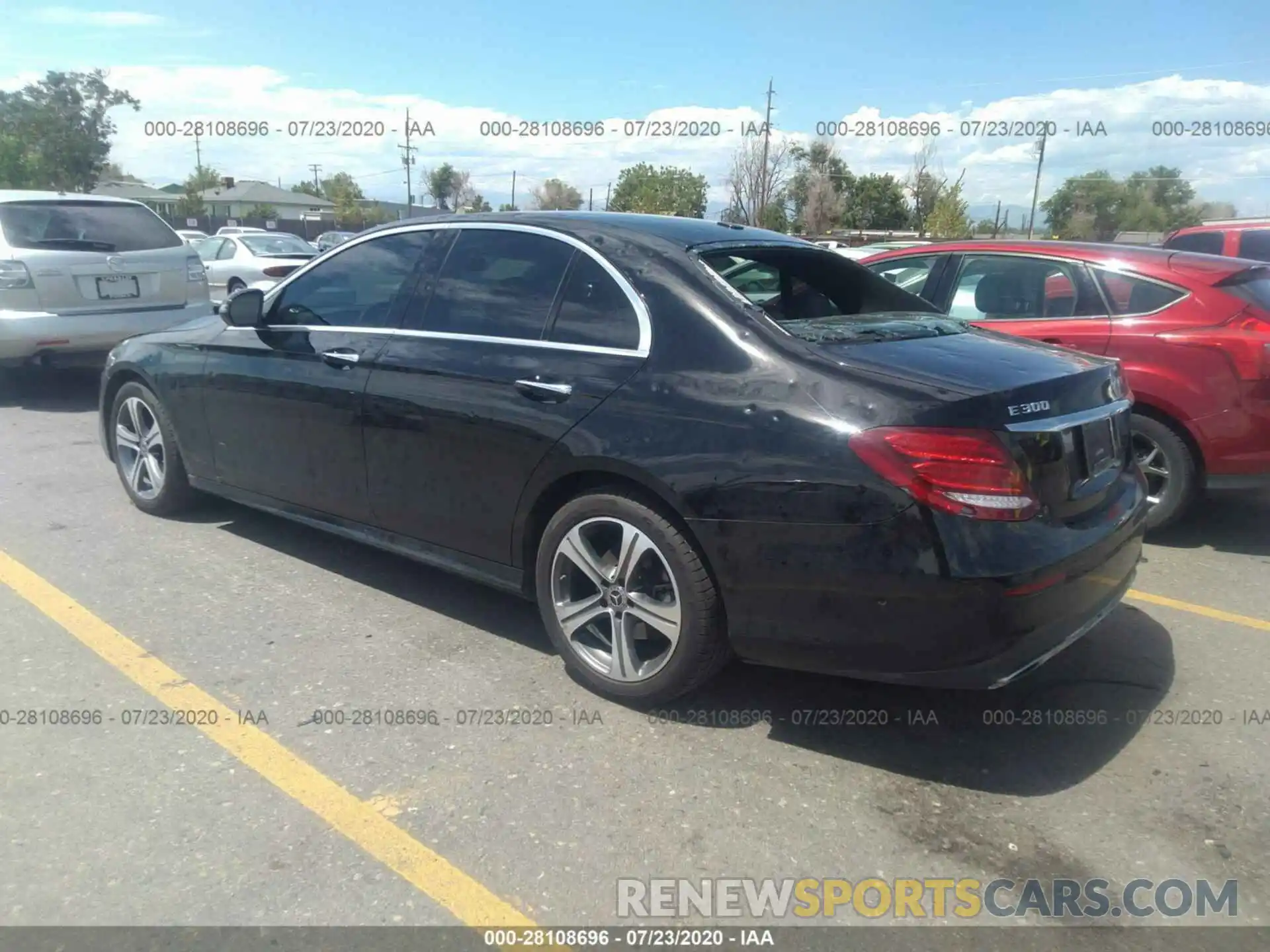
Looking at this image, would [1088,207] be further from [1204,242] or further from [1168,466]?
[1168,466]

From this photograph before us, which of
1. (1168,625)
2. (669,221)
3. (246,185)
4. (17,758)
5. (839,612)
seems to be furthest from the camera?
(246,185)

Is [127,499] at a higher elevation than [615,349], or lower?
lower

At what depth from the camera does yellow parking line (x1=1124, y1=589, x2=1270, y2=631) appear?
441 centimetres

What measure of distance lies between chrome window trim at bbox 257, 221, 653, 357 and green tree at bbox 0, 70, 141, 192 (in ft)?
164

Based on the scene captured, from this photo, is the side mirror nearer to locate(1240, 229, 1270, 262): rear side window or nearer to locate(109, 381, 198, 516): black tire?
locate(109, 381, 198, 516): black tire

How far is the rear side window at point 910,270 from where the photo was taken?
6484 millimetres

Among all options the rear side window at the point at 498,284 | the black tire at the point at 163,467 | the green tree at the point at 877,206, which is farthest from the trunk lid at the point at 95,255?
the green tree at the point at 877,206

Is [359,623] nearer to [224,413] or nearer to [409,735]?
[409,735]

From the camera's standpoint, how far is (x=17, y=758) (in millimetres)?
3244

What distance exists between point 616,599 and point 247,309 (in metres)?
2.51

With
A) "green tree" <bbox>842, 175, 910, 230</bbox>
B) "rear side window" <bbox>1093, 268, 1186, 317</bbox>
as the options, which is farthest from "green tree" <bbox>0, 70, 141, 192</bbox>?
"rear side window" <bbox>1093, 268, 1186, 317</bbox>

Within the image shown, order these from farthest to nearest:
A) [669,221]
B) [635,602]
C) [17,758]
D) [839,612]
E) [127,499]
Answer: [127,499] < [669,221] < [635,602] < [17,758] < [839,612]

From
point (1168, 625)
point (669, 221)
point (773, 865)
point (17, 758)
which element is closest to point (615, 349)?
point (669, 221)

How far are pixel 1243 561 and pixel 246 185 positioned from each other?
93475mm
